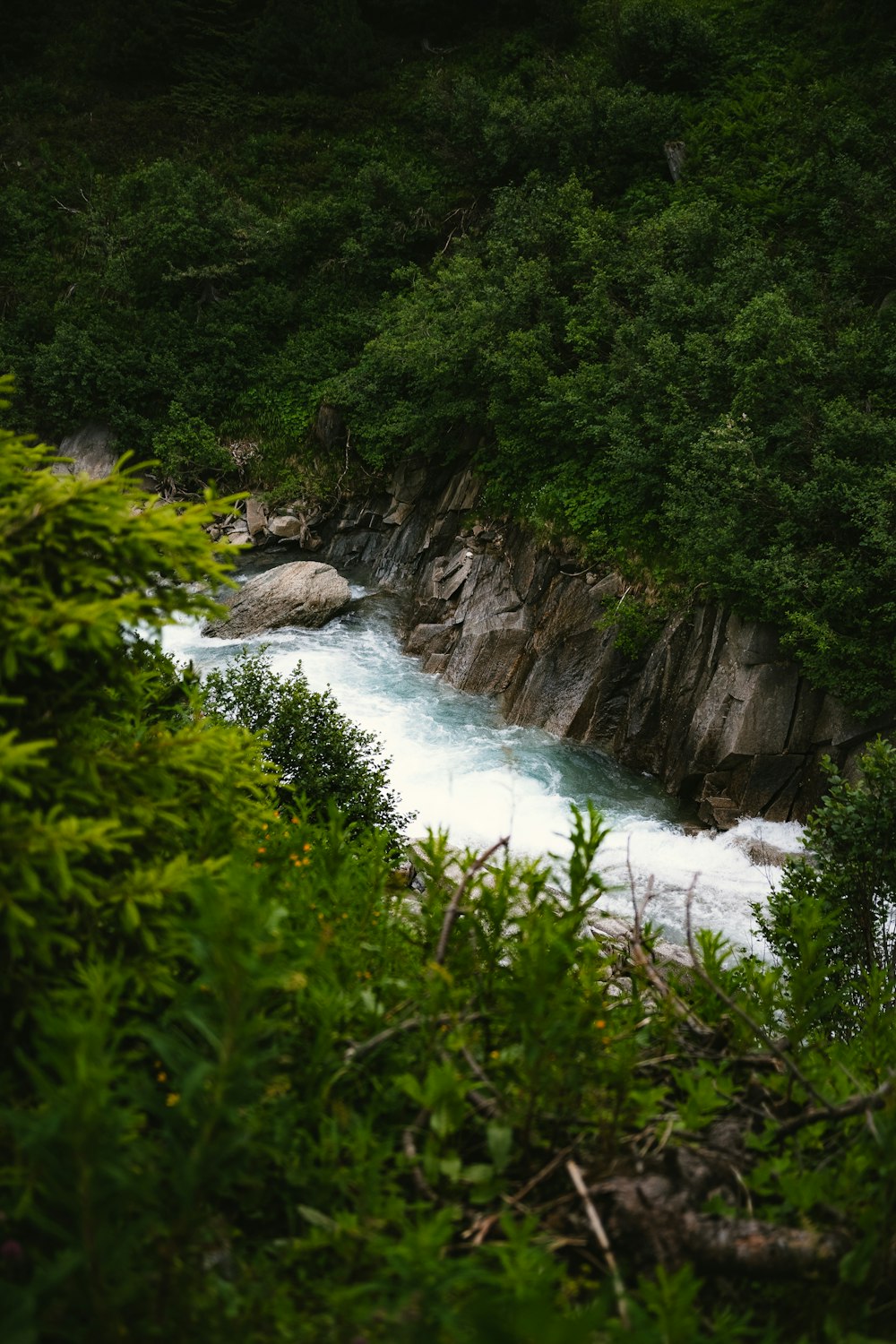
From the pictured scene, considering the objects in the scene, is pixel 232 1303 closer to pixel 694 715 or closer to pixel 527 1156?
pixel 527 1156

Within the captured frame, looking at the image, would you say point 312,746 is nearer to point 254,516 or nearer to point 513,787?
point 513,787

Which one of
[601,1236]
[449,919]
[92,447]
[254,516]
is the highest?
[92,447]

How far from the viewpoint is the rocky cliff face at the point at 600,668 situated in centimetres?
1159

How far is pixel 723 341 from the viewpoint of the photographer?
13.5 meters

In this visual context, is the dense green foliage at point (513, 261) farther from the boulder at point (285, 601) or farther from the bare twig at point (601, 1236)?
the bare twig at point (601, 1236)

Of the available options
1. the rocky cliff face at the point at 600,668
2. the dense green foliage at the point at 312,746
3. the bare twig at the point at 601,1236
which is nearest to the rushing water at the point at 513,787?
the rocky cliff face at the point at 600,668

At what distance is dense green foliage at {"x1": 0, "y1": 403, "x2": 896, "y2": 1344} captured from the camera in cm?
218

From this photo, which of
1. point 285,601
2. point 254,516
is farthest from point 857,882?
point 254,516

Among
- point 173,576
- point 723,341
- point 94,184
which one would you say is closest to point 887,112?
point 723,341

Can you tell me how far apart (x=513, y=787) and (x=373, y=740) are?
308cm

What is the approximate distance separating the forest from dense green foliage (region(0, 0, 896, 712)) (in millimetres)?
119

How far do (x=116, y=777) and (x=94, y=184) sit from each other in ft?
102

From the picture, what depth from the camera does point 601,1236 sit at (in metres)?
2.51

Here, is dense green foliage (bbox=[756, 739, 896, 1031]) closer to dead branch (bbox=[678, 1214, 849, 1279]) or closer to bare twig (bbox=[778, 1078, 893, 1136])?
bare twig (bbox=[778, 1078, 893, 1136])
